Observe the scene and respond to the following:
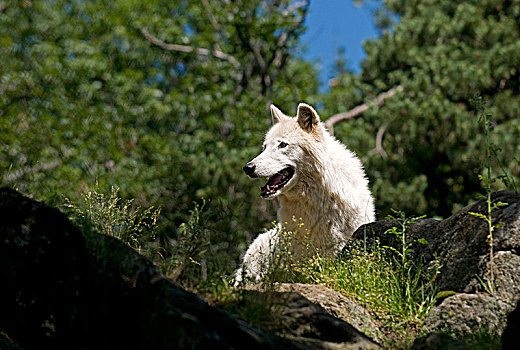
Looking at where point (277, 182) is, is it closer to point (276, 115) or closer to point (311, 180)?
point (311, 180)

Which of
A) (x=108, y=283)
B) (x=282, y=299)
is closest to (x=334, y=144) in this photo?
(x=282, y=299)

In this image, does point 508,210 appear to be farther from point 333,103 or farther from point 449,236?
point 333,103

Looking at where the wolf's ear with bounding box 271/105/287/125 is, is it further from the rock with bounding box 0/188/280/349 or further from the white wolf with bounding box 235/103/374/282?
the rock with bounding box 0/188/280/349

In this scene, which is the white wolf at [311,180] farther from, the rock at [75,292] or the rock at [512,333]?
the rock at [75,292]

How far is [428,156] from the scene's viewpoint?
16.8 metres

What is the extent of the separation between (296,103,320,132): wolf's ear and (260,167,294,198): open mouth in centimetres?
53

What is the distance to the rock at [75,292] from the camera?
2.80 m

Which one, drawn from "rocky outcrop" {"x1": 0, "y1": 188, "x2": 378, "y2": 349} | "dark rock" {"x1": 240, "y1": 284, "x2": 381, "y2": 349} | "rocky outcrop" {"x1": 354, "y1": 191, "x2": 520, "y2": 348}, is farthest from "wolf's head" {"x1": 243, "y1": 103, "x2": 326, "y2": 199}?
"rocky outcrop" {"x1": 0, "y1": 188, "x2": 378, "y2": 349}

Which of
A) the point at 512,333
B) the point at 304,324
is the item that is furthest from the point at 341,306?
the point at 512,333

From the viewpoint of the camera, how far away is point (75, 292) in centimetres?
288

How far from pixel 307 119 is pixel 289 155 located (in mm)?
477

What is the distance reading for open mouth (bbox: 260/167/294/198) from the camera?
6621mm

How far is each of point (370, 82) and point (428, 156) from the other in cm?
366

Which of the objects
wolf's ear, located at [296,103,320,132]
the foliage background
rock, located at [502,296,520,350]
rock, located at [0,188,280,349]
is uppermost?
the foliage background
